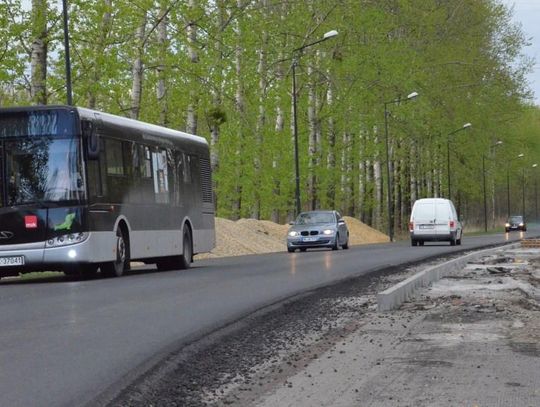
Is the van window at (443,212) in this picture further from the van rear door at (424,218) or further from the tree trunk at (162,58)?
the tree trunk at (162,58)

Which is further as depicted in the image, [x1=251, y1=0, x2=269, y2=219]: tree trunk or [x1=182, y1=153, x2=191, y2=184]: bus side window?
[x1=251, y1=0, x2=269, y2=219]: tree trunk

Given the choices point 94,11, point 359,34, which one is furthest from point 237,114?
point 94,11

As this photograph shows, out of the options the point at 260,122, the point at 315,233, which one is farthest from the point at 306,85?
the point at 315,233

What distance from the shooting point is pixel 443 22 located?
258ft

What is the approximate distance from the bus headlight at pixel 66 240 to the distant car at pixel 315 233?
864 inches

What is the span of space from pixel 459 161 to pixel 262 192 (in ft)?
139

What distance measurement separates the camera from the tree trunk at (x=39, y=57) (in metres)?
31.3

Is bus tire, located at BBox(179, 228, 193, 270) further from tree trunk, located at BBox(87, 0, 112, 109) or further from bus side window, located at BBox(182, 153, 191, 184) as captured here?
tree trunk, located at BBox(87, 0, 112, 109)

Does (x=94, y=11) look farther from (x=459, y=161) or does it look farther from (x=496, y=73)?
(x=459, y=161)

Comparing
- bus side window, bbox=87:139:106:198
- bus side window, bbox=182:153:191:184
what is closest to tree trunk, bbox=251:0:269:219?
bus side window, bbox=182:153:191:184

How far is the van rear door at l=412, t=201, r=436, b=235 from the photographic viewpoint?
5025 cm

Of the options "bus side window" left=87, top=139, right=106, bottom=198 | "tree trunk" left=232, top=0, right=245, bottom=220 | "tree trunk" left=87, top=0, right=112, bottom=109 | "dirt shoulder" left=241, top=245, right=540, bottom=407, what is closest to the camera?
"dirt shoulder" left=241, top=245, right=540, bottom=407

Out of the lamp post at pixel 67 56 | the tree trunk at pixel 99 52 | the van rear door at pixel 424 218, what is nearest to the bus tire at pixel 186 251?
the lamp post at pixel 67 56

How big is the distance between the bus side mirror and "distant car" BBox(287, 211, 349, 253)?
21750 mm
